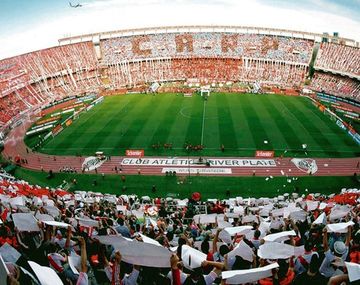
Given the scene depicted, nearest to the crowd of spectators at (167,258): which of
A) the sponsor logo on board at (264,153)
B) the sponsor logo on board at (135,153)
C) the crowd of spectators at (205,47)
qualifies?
the sponsor logo on board at (264,153)

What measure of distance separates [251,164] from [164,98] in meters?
27.9

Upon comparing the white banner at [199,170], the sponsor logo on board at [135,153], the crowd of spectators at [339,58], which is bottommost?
the sponsor logo on board at [135,153]

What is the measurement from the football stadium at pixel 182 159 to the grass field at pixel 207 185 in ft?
0.56

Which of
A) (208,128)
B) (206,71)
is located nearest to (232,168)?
(208,128)

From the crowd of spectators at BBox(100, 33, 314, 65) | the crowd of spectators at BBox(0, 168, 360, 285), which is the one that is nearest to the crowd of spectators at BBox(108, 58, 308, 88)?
the crowd of spectators at BBox(100, 33, 314, 65)

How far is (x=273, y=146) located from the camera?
123 ft

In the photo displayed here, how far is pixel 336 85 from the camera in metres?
63.1

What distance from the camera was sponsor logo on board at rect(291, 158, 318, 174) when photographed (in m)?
32.6

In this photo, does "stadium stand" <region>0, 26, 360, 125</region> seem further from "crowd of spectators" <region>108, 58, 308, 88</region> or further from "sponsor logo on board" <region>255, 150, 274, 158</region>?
"sponsor logo on board" <region>255, 150, 274, 158</region>

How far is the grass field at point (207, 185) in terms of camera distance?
95.9 ft

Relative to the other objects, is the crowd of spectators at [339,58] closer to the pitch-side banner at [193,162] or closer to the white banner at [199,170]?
the pitch-side banner at [193,162]

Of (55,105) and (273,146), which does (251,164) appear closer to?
(273,146)

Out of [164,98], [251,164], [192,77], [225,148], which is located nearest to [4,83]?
[164,98]

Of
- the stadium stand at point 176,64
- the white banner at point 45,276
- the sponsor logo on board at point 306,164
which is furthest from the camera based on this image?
the stadium stand at point 176,64
